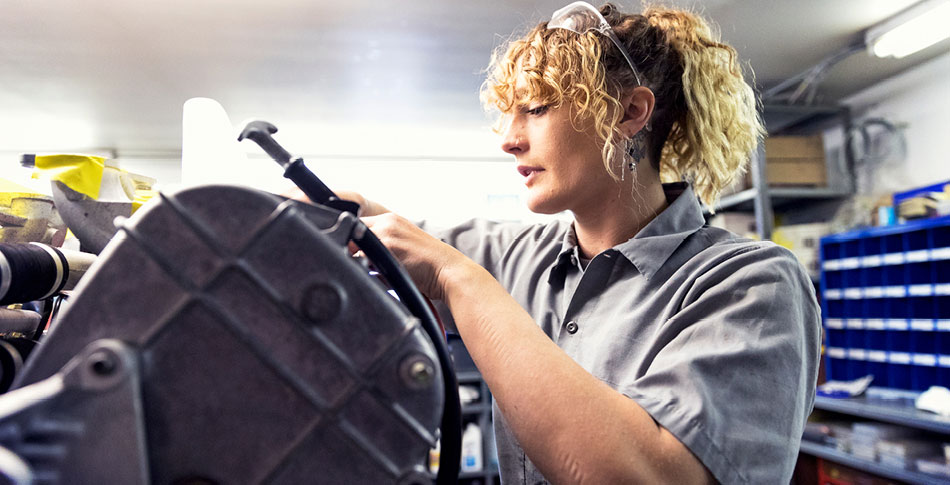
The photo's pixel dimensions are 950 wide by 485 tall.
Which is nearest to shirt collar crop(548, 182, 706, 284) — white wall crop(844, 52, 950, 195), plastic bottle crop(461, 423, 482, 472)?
white wall crop(844, 52, 950, 195)

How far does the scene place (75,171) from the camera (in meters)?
0.73

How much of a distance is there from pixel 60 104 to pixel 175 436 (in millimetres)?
5000

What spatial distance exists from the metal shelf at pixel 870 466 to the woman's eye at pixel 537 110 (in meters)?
2.52

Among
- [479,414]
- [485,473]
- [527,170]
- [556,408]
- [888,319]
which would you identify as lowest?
[485,473]

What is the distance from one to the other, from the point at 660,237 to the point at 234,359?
0.84 metres

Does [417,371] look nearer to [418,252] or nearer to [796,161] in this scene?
[418,252]

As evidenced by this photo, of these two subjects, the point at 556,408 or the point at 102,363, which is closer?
the point at 102,363

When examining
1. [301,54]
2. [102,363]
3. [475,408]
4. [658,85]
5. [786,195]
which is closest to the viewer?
[102,363]

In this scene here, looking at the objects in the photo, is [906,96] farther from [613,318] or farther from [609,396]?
[609,396]

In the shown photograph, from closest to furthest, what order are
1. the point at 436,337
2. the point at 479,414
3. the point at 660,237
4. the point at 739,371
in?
the point at 436,337, the point at 739,371, the point at 660,237, the point at 479,414

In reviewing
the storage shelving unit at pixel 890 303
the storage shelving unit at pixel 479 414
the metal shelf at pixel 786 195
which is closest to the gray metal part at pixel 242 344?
the storage shelving unit at pixel 890 303

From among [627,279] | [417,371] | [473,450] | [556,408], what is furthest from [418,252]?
[473,450]

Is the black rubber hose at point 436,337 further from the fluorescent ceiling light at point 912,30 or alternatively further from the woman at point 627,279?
the fluorescent ceiling light at point 912,30

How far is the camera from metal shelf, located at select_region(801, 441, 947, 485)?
2504 millimetres
